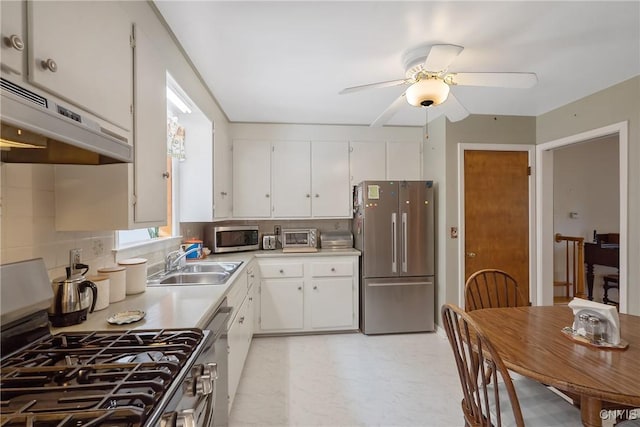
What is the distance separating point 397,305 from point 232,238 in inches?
77.2

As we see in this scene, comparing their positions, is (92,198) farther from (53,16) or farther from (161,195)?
(53,16)

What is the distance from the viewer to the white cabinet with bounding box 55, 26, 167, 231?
1.22m

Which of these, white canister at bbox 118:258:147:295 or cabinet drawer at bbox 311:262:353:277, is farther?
cabinet drawer at bbox 311:262:353:277

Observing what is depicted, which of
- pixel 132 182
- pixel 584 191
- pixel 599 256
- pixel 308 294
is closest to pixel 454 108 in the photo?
pixel 132 182

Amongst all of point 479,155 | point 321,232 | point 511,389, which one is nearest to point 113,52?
point 511,389

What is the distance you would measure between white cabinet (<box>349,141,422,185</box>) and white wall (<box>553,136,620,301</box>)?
2.67 m

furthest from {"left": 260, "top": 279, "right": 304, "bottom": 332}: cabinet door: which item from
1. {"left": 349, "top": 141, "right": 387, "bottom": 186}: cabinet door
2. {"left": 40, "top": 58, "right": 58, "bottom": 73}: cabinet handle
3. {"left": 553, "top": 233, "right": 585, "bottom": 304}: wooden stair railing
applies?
{"left": 553, "top": 233, "right": 585, "bottom": 304}: wooden stair railing

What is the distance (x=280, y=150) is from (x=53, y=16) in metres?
2.62

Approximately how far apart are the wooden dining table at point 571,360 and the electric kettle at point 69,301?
1727 mm

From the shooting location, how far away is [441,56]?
1.58 m

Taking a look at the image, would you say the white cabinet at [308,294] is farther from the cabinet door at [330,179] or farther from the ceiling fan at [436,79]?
the ceiling fan at [436,79]

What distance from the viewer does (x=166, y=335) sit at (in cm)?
107

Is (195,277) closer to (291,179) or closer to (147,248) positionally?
(147,248)

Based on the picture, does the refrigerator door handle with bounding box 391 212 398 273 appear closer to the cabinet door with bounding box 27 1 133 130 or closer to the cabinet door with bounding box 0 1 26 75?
the cabinet door with bounding box 27 1 133 130
